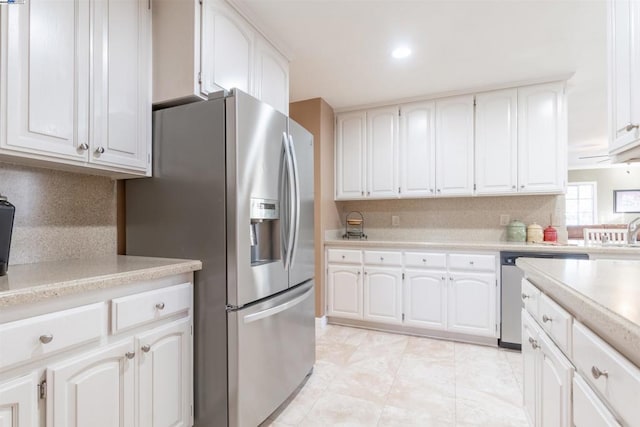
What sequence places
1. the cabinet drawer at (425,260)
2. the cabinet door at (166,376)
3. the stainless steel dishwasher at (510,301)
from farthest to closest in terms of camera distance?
1. the cabinet drawer at (425,260)
2. the stainless steel dishwasher at (510,301)
3. the cabinet door at (166,376)

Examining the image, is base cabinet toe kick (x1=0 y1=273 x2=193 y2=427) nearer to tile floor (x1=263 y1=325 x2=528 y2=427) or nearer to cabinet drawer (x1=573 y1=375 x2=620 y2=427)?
tile floor (x1=263 y1=325 x2=528 y2=427)

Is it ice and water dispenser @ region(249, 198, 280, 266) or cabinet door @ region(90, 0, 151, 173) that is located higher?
cabinet door @ region(90, 0, 151, 173)

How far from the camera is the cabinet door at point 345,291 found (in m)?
3.36

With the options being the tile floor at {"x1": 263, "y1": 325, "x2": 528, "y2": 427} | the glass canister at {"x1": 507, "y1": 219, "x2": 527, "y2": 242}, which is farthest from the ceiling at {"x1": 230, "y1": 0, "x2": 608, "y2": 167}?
the tile floor at {"x1": 263, "y1": 325, "x2": 528, "y2": 427}

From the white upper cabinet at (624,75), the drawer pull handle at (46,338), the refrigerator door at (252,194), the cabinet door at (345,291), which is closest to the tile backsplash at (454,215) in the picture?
the cabinet door at (345,291)

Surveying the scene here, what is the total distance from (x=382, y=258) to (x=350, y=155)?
1.25m

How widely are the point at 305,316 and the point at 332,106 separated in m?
2.48

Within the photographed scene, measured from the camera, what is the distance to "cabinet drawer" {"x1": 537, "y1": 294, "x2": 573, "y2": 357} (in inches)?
41.1

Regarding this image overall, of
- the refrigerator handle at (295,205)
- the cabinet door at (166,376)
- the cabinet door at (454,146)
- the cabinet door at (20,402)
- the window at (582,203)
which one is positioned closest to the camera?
the cabinet door at (20,402)

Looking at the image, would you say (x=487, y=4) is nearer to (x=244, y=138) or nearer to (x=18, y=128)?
(x=244, y=138)

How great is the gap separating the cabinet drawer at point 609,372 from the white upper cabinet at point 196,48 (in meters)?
1.91

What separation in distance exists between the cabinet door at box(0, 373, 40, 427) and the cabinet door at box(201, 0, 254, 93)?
1.44 m

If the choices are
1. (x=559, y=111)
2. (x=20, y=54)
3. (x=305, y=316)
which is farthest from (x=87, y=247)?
(x=559, y=111)

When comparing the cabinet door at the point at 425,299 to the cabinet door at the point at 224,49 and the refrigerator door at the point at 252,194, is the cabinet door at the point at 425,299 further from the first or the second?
the cabinet door at the point at 224,49
